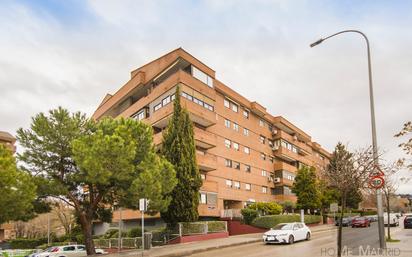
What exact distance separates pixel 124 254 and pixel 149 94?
2276cm

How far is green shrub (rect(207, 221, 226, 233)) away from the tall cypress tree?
1.96 m

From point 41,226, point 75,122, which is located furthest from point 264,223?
point 41,226

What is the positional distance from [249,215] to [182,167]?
1263 centimetres

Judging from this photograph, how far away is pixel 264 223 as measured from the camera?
127 feet

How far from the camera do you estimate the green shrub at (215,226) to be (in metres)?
31.3

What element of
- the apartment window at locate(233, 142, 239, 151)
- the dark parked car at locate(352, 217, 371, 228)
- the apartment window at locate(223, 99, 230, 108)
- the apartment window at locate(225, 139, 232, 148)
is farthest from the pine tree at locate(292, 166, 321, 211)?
the apartment window at locate(223, 99, 230, 108)

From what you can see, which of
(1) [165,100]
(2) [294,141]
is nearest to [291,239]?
(1) [165,100]

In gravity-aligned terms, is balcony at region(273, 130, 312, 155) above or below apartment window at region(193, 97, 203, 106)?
below

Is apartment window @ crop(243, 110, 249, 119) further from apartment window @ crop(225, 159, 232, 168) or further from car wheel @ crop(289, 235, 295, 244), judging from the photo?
car wheel @ crop(289, 235, 295, 244)

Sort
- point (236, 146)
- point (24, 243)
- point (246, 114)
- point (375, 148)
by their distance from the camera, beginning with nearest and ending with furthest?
point (375, 148) < point (236, 146) < point (246, 114) < point (24, 243)

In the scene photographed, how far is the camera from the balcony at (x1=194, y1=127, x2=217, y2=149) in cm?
3709

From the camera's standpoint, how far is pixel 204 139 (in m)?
38.1

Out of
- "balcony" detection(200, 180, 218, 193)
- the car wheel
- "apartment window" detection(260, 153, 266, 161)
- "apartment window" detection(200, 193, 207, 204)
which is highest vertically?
"apartment window" detection(260, 153, 266, 161)

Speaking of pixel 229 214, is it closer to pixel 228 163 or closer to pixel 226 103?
pixel 228 163
